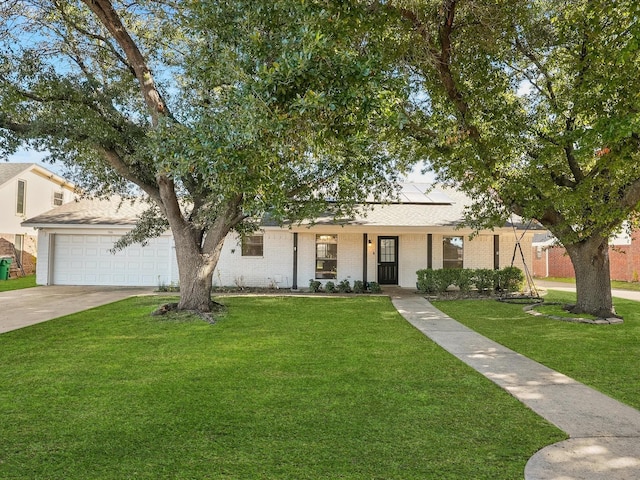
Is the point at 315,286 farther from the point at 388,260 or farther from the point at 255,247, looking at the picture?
the point at 388,260

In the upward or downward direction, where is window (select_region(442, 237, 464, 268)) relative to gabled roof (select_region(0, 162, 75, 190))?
downward

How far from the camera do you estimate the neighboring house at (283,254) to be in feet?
55.5

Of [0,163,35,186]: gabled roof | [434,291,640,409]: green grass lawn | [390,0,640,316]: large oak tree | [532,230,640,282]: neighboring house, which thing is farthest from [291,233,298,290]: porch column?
[0,163,35,186]: gabled roof

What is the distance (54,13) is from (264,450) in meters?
10.7

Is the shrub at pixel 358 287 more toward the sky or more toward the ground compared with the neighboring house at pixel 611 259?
more toward the ground

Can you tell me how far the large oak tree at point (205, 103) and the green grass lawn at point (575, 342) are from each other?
415 cm

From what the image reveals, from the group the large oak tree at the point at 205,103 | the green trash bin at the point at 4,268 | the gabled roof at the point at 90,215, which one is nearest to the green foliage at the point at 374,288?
the large oak tree at the point at 205,103

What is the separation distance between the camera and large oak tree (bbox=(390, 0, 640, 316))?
759 cm

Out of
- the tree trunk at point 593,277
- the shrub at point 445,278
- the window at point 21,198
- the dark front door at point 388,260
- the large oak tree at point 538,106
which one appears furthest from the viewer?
the window at point 21,198

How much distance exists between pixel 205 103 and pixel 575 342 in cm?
866

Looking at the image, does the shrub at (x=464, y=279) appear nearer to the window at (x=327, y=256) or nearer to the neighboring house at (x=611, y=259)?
the neighboring house at (x=611, y=259)

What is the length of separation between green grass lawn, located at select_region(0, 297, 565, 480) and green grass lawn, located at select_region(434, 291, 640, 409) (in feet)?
4.76

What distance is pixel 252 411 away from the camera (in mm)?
4336

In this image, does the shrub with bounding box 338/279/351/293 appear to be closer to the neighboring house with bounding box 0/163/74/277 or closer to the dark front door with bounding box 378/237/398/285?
the dark front door with bounding box 378/237/398/285
